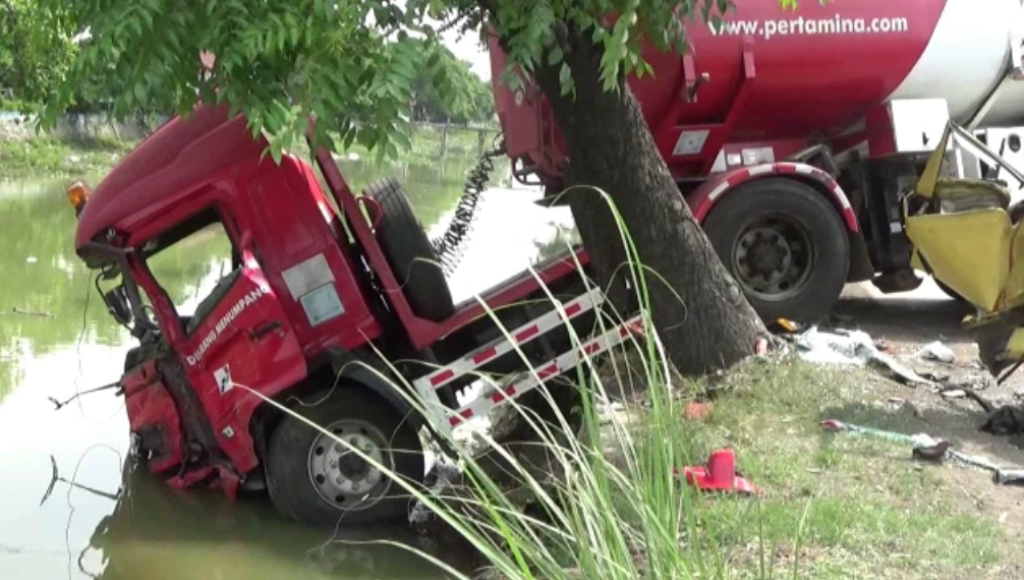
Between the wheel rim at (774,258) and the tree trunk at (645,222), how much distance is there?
133 cm

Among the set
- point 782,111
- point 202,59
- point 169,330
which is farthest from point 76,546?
point 782,111

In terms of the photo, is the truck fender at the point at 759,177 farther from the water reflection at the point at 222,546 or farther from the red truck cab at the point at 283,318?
the water reflection at the point at 222,546

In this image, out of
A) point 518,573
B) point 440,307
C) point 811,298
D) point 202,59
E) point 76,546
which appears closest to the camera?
point 518,573

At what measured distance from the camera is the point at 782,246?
890 centimetres

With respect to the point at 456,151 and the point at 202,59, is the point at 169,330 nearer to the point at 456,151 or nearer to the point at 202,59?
the point at 202,59

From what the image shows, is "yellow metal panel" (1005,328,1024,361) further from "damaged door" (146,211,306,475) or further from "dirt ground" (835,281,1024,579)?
"damaged door" (146,211,306,475)

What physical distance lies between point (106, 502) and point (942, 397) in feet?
15.4

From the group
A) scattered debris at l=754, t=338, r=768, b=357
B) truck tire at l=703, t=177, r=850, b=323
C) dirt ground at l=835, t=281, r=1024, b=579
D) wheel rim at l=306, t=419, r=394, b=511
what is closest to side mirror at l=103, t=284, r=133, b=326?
wheel rim at l=306, t=419, r=394, b=511

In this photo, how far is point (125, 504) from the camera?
7289 mm

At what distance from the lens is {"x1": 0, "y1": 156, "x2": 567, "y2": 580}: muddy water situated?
21.0 feet

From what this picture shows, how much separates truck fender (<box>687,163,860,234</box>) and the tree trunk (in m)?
1.26

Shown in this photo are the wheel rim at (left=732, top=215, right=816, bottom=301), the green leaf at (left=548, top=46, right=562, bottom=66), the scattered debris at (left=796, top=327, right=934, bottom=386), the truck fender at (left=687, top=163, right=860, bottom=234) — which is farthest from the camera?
the wheel rim at (left=732, top=215, right=816, bottom=301)

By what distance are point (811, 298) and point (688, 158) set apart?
4.25ft

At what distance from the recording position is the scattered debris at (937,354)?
8.47 m
